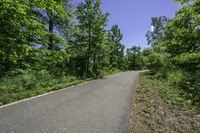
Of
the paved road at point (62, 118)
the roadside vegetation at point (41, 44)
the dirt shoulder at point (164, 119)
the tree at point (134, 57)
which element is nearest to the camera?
the paved road at point (62, 118)

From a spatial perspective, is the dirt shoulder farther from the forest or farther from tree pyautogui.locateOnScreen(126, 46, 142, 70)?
tree pyautogui.locateOnScreen(126, 46, 142, 70)

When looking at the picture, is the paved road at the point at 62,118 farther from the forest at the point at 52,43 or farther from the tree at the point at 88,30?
the tree at the point at 88,30

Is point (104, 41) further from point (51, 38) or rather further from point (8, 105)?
point (8, 105)

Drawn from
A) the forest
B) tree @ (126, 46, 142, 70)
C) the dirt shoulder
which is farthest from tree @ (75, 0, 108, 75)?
tree @ (126, 46, 142, 70)

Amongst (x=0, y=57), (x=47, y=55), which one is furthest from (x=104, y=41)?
(x=0, y=57)

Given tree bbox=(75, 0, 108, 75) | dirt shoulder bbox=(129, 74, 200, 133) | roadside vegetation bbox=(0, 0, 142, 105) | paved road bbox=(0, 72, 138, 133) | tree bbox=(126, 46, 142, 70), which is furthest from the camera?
tree bbox=(126, 46, 142, 70)

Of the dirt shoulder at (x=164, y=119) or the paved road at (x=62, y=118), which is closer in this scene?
the paved road at (x=62, y=118)

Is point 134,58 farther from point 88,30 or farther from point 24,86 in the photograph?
point 24,86

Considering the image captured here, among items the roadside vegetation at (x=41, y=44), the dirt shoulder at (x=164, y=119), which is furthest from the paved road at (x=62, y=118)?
the roadside vegetation at (x=41, y=44)

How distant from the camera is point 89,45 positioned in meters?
22.8

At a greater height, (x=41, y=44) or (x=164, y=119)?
(x=41, y=44)

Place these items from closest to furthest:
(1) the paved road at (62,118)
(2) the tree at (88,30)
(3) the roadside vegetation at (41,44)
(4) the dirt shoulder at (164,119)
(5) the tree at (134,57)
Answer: (1) the paved road at (62,118) → (4) the dirt shoulder at (164,119) → (3) the roadside vegetation at (41,44) → (2) the tree at (88,30) → (5) the tree at (134,57)

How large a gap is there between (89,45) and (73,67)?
11.0 ft

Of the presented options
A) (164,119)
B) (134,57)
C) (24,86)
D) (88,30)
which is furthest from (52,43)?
(134,57)
